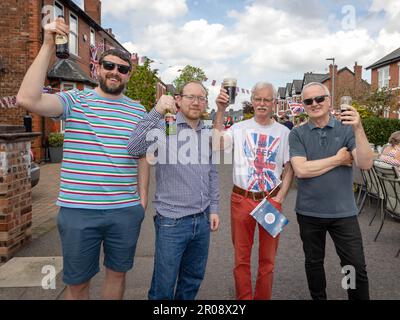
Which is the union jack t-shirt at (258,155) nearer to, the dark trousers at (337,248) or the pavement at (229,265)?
the dark trousers at (337,248)

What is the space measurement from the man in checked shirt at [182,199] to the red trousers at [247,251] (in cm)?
42

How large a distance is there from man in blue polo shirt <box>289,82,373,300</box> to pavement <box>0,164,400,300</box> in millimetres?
749

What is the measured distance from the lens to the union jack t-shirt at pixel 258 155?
311 centimetres

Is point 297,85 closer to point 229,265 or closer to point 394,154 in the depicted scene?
point 394,154

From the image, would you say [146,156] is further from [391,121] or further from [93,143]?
[391,121]

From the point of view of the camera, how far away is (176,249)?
2623mm

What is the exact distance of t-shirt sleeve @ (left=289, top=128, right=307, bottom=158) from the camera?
9.81ft

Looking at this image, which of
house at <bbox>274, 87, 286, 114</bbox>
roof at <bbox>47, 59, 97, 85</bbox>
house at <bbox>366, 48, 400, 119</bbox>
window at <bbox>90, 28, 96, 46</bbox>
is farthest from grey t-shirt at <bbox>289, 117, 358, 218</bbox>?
house at <bbox>274, 87, 286, 114</bbox>

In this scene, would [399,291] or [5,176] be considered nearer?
[399,291]

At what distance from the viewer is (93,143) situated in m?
2.42

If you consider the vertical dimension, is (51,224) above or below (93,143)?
below

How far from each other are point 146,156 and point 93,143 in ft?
1.35

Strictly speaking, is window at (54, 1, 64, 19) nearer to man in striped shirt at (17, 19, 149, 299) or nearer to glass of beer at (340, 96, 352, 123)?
man in striped shirt at (17, 19, 149, 299)

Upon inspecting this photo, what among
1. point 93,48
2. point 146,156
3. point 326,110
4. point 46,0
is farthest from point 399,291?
point 93,48
